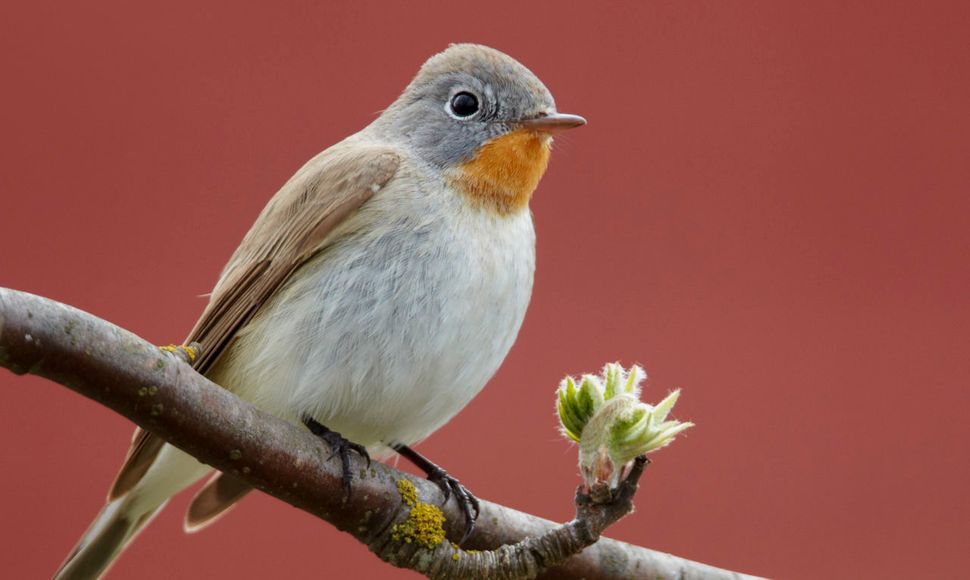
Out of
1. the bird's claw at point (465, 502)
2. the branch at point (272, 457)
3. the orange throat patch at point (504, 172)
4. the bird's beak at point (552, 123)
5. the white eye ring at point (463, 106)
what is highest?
the white eye ring at point (463, 106)

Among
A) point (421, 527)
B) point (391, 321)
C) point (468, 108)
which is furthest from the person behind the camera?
point (468, 108)

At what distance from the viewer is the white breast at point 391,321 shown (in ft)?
7.89

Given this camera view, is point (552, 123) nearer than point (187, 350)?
No

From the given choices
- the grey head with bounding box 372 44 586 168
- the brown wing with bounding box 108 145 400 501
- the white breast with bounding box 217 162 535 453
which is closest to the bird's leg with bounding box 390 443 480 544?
the white breast with bounding box 217 162 535 453

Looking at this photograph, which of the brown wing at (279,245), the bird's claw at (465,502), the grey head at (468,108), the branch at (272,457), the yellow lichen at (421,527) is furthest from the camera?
the grey head at (468,108)

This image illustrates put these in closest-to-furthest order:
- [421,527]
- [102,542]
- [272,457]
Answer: [272,457] → [421,527] → [102,542]

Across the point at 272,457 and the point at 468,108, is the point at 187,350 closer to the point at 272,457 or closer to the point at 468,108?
the point at 272,457

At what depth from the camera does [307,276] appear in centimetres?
256

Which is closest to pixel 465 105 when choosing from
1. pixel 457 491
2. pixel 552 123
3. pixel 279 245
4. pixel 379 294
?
pixel 552 123

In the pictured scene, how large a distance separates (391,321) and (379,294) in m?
0.07

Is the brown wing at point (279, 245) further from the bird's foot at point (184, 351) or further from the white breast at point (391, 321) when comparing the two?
the bird's foot at point (184, 351)

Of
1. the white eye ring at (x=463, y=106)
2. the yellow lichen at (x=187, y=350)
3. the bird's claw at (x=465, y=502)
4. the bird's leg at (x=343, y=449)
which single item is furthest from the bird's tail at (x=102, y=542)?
the white eye ring at (x=463, y=106)

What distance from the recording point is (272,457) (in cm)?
188

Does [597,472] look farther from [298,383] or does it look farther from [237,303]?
[237,303]
